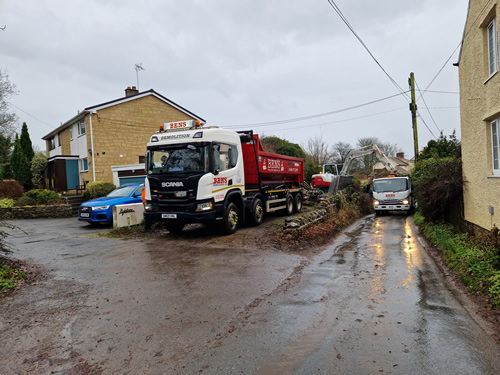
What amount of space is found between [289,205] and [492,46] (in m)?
8.96

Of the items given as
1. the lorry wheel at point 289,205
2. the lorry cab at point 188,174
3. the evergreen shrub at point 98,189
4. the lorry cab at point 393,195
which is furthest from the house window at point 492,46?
the evergreen shrub at point 98,189

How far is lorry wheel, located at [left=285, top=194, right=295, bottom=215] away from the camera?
47.5 feet

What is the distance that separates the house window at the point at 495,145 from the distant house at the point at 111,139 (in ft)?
65.5

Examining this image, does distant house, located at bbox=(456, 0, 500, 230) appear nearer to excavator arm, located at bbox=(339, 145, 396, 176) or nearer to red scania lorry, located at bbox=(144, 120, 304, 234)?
red scania lorry, located at bbox=(144, 120, 304, 234)

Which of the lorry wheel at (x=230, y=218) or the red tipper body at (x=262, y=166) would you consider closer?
the lorry wheel at (x=230, y=218)

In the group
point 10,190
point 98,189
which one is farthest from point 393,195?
point 10,190

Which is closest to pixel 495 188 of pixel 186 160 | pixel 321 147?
pixel 186 160

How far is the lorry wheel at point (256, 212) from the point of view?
1145 cm

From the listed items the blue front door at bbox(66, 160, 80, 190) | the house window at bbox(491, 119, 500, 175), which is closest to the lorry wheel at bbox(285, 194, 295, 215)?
the house window at bbox(491, 119, 500, 175)

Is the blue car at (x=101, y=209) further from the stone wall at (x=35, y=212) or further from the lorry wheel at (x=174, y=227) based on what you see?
the stone wall at (x=35, y=212)

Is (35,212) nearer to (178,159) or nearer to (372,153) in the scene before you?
(178,159)

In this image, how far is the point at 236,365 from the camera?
10.6 feet

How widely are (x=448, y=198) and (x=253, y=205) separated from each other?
5944mm

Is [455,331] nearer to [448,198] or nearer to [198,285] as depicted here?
[198,285]
